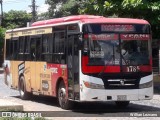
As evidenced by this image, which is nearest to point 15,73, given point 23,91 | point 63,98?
point 23,91

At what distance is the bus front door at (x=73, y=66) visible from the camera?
1423cm

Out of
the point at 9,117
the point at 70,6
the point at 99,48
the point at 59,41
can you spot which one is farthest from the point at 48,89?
the point at 70,6

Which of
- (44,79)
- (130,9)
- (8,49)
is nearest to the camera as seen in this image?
(44,79)

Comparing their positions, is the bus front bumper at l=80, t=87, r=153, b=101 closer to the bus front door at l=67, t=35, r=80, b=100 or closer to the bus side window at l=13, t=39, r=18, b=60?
the bus front door at l=67, t=35, r=80, b=100

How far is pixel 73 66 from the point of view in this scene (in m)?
14.4

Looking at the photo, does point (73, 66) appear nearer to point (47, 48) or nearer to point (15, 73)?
point (47, 48)

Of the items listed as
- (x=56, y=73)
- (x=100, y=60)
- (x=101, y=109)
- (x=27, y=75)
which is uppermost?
(x=100, y=60)

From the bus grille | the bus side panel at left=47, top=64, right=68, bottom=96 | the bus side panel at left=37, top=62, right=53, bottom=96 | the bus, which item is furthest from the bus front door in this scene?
the bus side panel at left=37, top=62, right=53, bottom=96

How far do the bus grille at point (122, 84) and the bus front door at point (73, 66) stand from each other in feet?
2.93

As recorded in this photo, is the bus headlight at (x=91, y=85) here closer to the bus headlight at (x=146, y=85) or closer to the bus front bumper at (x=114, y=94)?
the bus front bumper at (x=114, y=94)

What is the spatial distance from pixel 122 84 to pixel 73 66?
1564mm

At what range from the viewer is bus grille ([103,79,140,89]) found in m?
14.1

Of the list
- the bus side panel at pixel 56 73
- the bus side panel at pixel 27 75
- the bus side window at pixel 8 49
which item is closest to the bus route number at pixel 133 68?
the bus side panel at pixel 56 73

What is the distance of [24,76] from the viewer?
19.2 metres
